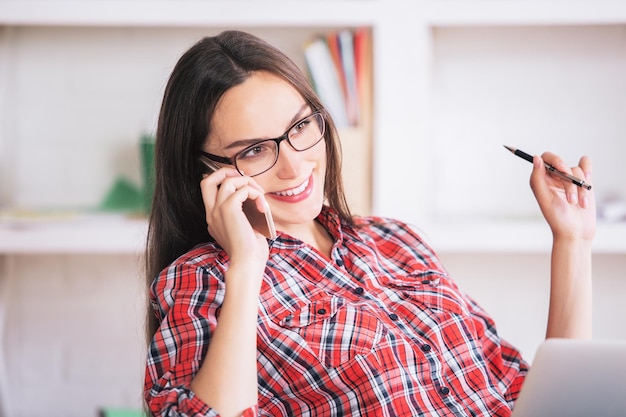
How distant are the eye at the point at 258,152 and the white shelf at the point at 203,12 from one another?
105 cm

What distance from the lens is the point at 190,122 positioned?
4.20 feet

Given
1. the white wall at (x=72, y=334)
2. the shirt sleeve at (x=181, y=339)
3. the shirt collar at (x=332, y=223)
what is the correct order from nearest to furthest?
the shirt sleeve at (x=181, y=339), the shirt collar at (x=332, y=223), the white wall at (x=72, y=334)

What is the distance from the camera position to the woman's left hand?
1.39m

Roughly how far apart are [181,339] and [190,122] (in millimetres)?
372

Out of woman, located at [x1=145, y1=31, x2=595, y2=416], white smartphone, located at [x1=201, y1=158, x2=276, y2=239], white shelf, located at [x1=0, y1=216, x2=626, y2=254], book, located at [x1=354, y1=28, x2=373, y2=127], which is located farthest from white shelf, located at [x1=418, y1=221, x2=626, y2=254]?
white smartphone, located at [x1=201, y1=158, x2=276, y2=239]

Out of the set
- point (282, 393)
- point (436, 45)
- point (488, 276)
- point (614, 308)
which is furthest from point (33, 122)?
point (614, 308)

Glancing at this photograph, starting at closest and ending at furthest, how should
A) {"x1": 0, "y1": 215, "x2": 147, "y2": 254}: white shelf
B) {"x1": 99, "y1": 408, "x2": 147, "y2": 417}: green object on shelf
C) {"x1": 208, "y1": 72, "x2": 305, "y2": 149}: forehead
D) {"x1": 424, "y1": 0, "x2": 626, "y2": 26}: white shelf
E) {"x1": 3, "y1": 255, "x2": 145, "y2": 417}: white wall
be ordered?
1. {"x1": 208, "y1": 72, "x2": 305, "y2": 149}: forehead
2. {"x1": 424, "y1": 0, "x2": 626, "y2": 26}: white shelf
3. {"x1": 0, "y1": 215, "x2": 147, "y2": 254}: white shelf
4. {"x1": 99, "y1": 408, "x2": 147, "y2": 417}: green object on shelf
5. {"x1": 3, "y1": 255, "x2": 145, "y2": 417}: white wall

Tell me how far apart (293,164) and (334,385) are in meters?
0.36

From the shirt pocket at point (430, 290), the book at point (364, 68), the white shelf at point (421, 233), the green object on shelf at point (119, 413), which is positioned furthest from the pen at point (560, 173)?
the green object on shelf at point (119, 413)

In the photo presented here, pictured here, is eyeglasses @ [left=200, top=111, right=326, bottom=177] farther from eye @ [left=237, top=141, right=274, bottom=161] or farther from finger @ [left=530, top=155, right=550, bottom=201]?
finger @ [left=530, top=155, right=550, bottom=201]

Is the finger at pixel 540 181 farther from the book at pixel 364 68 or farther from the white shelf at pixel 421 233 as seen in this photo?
the book at pixel 364 68

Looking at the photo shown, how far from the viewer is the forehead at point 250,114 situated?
1253 millimetres

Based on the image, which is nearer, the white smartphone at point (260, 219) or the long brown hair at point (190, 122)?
the white smartphone at point (260, 219)

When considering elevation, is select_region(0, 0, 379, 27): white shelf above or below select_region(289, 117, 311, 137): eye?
above
